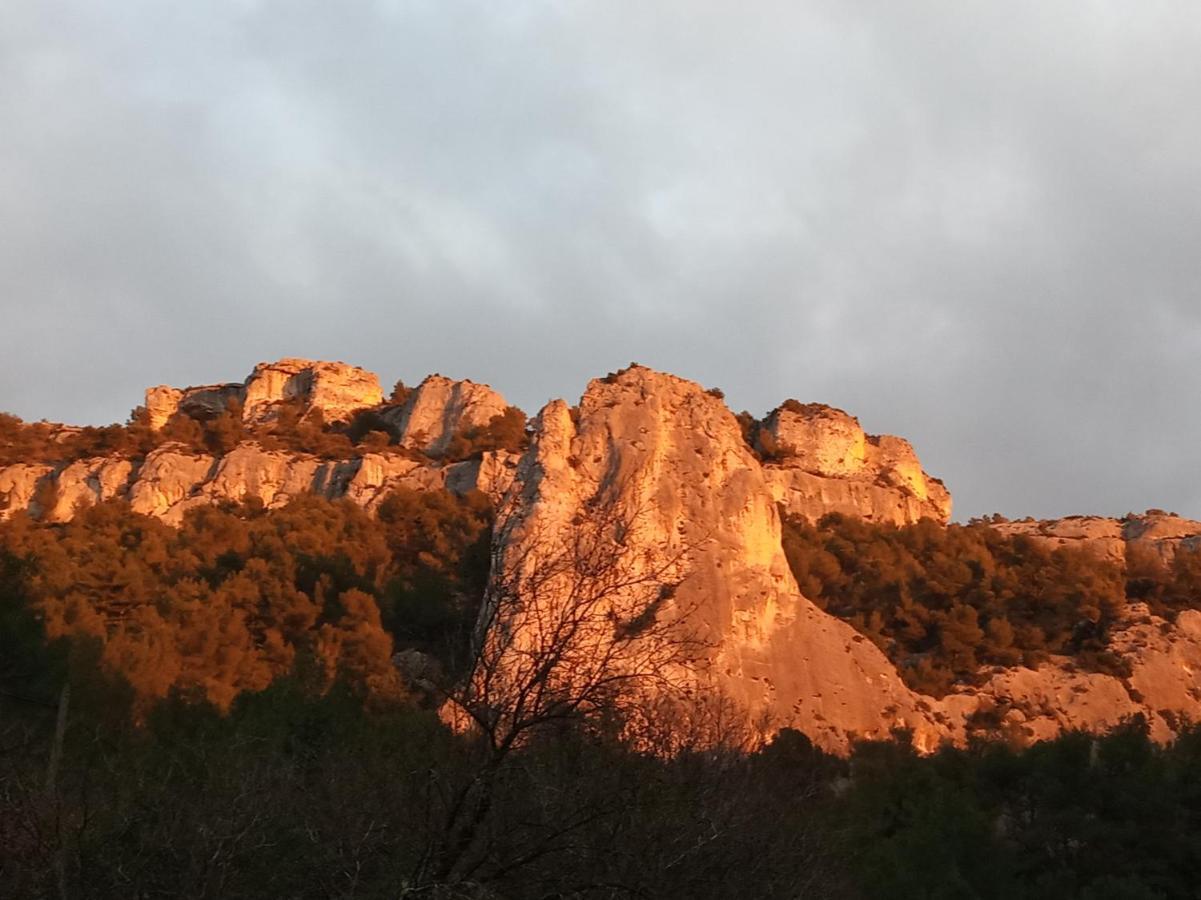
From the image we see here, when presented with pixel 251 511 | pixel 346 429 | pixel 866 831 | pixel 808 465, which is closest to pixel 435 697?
pixel 866 831

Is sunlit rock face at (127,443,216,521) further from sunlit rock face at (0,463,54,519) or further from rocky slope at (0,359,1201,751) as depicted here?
sunlit rock face at (0,463,54,519)

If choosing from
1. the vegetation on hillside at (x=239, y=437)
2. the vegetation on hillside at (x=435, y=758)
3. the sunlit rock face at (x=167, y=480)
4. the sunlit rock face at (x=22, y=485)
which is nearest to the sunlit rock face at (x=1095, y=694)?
the vegetation on hillside at (x=435, y=758)

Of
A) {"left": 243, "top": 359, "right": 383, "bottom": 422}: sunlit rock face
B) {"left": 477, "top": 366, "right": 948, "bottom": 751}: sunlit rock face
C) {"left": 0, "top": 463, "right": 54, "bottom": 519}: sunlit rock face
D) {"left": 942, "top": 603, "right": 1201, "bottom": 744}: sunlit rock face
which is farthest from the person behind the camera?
{"left": 243, "top": 359, "right": 383, "bottom": 422}: sunlit rock face

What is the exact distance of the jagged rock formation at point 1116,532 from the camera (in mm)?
46875

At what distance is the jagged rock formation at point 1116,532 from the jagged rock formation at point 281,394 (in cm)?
2948

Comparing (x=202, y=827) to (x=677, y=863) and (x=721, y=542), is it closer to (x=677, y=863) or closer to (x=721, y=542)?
(x=677, y=863)

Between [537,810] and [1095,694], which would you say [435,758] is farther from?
[1095,694]

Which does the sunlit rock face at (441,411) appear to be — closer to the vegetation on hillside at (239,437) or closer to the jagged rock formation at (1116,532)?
the vegetation on hillside at (239,437)

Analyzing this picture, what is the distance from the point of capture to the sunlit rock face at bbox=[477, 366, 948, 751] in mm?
28953

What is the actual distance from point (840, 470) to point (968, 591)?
37.8 ft

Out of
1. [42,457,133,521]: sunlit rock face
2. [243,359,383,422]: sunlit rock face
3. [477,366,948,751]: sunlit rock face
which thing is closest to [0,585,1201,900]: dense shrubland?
[477,366,948,751]: sunlit rock face

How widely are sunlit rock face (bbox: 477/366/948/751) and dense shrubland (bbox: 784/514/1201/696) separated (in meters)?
4.39

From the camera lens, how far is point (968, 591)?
40312mm

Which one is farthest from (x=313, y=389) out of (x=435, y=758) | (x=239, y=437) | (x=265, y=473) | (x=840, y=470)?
(x=435, y=758)
